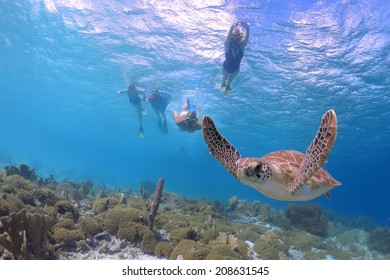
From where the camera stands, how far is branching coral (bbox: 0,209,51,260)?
4.62 m

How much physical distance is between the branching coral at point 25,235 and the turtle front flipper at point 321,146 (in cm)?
464

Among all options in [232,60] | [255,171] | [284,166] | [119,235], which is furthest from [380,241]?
[255,171]

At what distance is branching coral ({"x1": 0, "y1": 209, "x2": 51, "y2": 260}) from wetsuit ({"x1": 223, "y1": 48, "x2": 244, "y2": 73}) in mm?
10599

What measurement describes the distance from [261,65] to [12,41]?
25796 millimetres

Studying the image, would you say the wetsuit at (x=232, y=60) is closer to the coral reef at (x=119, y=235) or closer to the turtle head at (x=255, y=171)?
the coral reef at (x=119, y=235)

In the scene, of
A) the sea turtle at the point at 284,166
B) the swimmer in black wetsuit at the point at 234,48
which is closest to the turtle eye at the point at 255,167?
the sea turtle at the point at 284,166

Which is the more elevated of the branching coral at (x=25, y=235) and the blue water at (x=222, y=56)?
the blue water at (x=222, y=56)

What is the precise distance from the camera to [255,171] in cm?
374

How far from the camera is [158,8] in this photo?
1655cm

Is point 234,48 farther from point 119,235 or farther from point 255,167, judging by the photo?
point 255,167

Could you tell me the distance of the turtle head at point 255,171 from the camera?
369cm

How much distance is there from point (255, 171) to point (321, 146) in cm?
93

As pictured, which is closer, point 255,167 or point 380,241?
point 255,167
